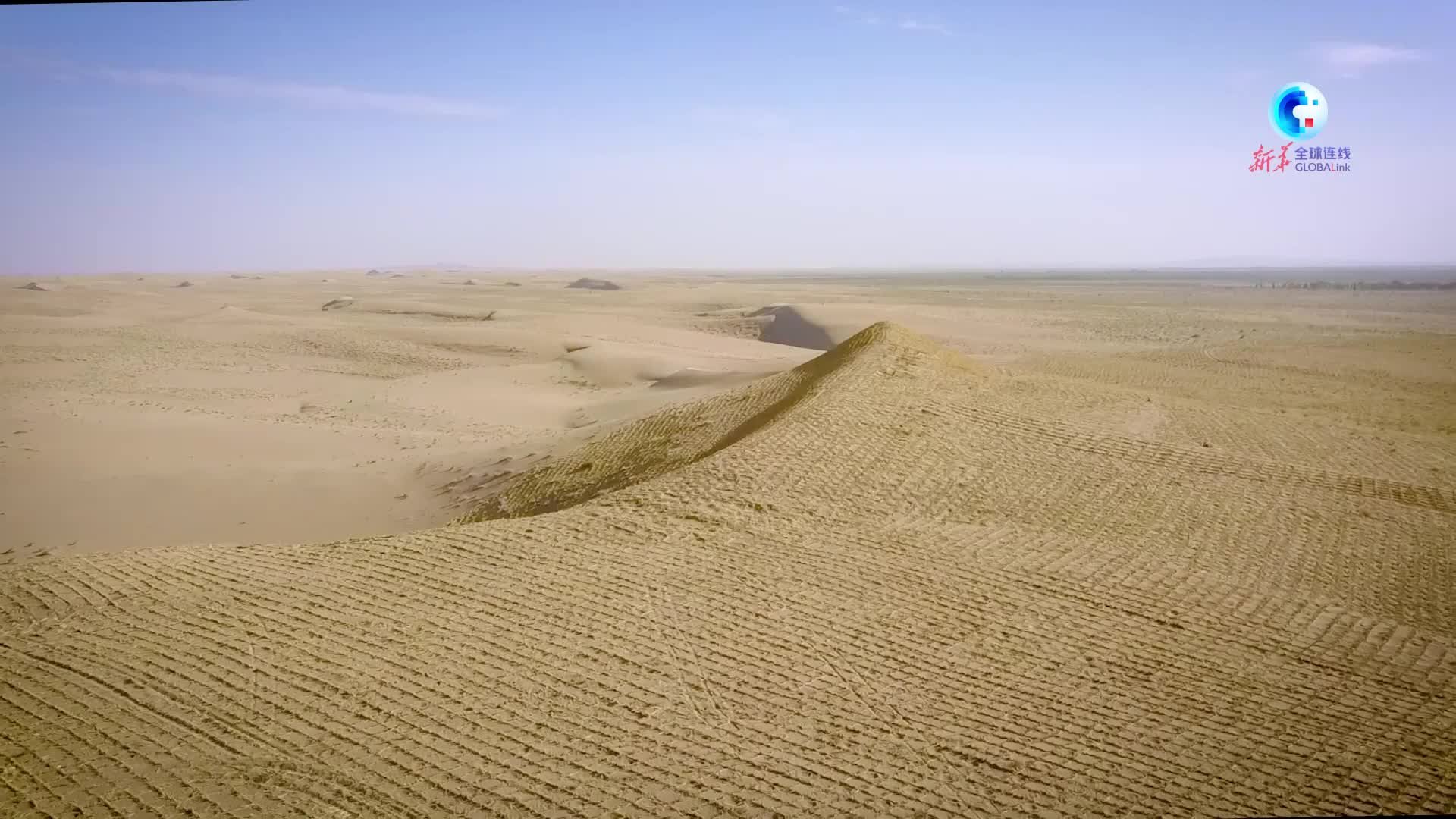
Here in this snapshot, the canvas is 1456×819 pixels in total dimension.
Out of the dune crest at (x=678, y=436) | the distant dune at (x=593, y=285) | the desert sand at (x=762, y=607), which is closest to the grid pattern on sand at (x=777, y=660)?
the desert sand at (x=762, y=607)

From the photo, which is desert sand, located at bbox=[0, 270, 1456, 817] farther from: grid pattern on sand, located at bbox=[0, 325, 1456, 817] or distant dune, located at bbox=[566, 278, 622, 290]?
distant dune, located at bbox=[566, 278, 622, 290]

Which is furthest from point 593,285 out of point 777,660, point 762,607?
point 777,660

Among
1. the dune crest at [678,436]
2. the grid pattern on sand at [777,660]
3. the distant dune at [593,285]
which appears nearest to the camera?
the grid pattern on sand at [777,660]

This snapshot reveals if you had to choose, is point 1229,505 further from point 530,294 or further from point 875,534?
point 530,294

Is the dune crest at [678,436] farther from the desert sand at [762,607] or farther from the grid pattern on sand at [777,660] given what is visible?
the grid pattern on sand at [777,660]

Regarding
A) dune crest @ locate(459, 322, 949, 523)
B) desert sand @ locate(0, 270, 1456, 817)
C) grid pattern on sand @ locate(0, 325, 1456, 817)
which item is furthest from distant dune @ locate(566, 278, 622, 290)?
grid pattern on sand @ locate(0, 325, 1456, 817)

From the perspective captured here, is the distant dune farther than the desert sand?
Yes

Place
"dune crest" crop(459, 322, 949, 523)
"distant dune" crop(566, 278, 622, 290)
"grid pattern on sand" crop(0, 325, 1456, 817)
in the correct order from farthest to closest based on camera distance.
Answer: "distant dune" crop(566, 278, 622, 290)
"dune crest" crop(459, 322, 949, 523)
"grid pattern on sand" crop(0, 325, 1456, 817)
